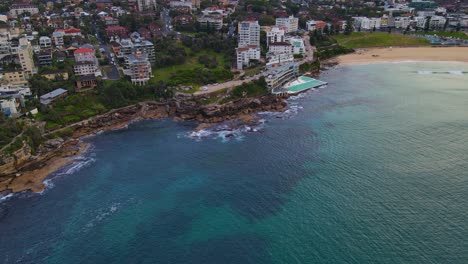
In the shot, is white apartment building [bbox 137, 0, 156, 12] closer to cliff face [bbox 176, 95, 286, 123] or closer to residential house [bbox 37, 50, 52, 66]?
residential house [bbox 37, 50, 52, 66]

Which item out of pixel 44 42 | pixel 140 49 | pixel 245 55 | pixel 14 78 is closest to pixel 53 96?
pixel 14 78

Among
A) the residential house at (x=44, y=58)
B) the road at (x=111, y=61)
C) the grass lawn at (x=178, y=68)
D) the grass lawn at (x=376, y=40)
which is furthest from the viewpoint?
the grass lawn at (x=376, y=40)

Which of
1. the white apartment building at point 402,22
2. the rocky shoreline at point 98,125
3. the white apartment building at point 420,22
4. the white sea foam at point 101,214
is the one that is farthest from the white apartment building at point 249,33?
the white apartment building at point 420,22

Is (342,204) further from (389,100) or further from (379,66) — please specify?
(379,66)

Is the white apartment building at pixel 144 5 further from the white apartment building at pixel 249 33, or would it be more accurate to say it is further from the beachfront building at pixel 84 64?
the beachfront building at pixel 84 64

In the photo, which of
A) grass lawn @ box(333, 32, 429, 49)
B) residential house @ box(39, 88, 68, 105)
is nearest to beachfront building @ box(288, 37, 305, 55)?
grass lawn @ box(333, 32, 429, 49)

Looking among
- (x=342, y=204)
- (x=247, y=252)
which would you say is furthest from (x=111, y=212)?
(x=342, y=204)
